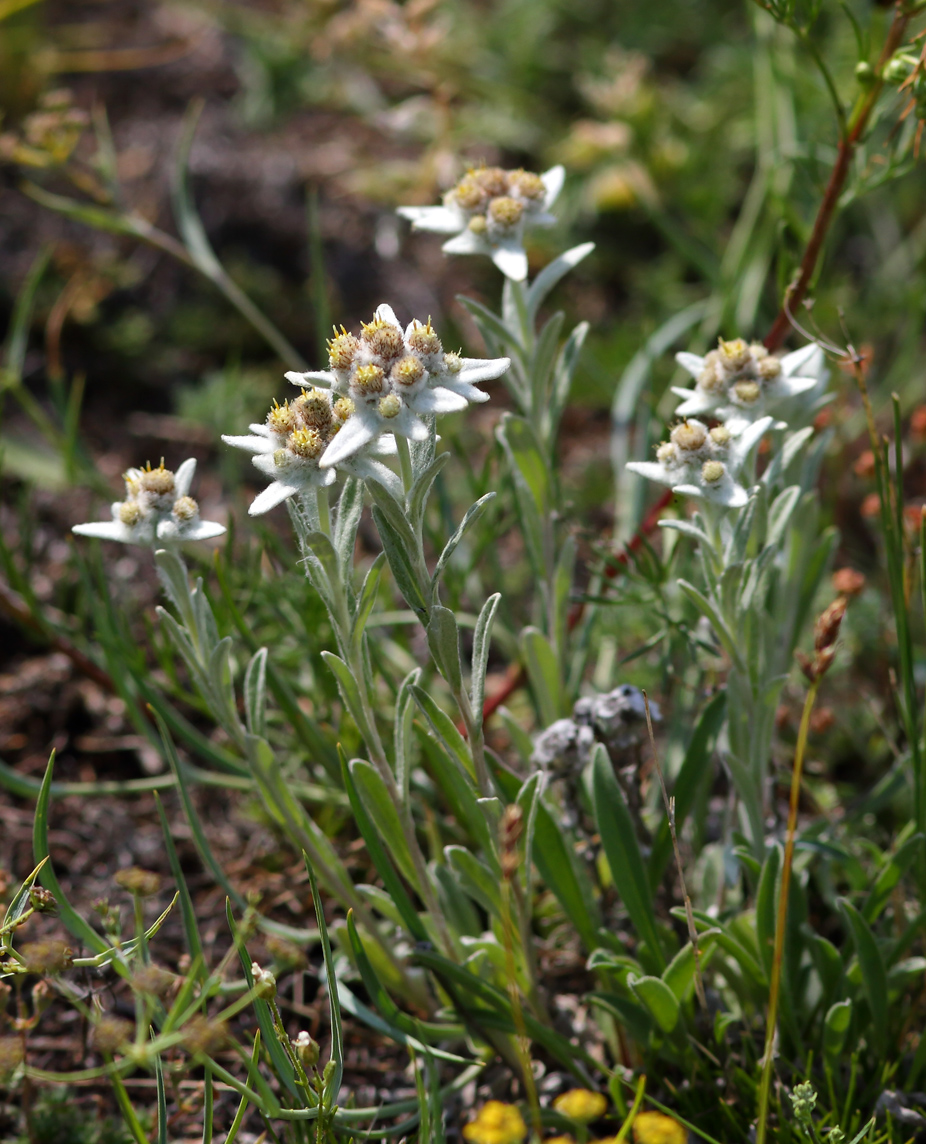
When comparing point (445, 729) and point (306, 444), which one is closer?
point (306, 444)

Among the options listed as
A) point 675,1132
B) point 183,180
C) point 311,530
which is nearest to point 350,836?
point 311,530

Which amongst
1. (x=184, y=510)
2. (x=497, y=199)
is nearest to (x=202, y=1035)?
(x=184, y=510)

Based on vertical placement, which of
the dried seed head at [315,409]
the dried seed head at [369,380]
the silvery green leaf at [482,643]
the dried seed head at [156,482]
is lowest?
the silvery green leaf at [482,643]

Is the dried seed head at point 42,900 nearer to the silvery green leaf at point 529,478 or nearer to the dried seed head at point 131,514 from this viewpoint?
the dried seed head at point 131,514

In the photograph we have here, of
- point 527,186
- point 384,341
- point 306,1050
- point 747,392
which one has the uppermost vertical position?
point 527,186

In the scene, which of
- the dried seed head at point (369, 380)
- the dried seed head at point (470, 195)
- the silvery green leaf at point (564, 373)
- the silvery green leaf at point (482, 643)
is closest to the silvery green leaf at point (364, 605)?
the silvery green leaf at point (482, 643)

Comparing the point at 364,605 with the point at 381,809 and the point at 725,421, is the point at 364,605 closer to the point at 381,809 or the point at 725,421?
the point at 381,809
